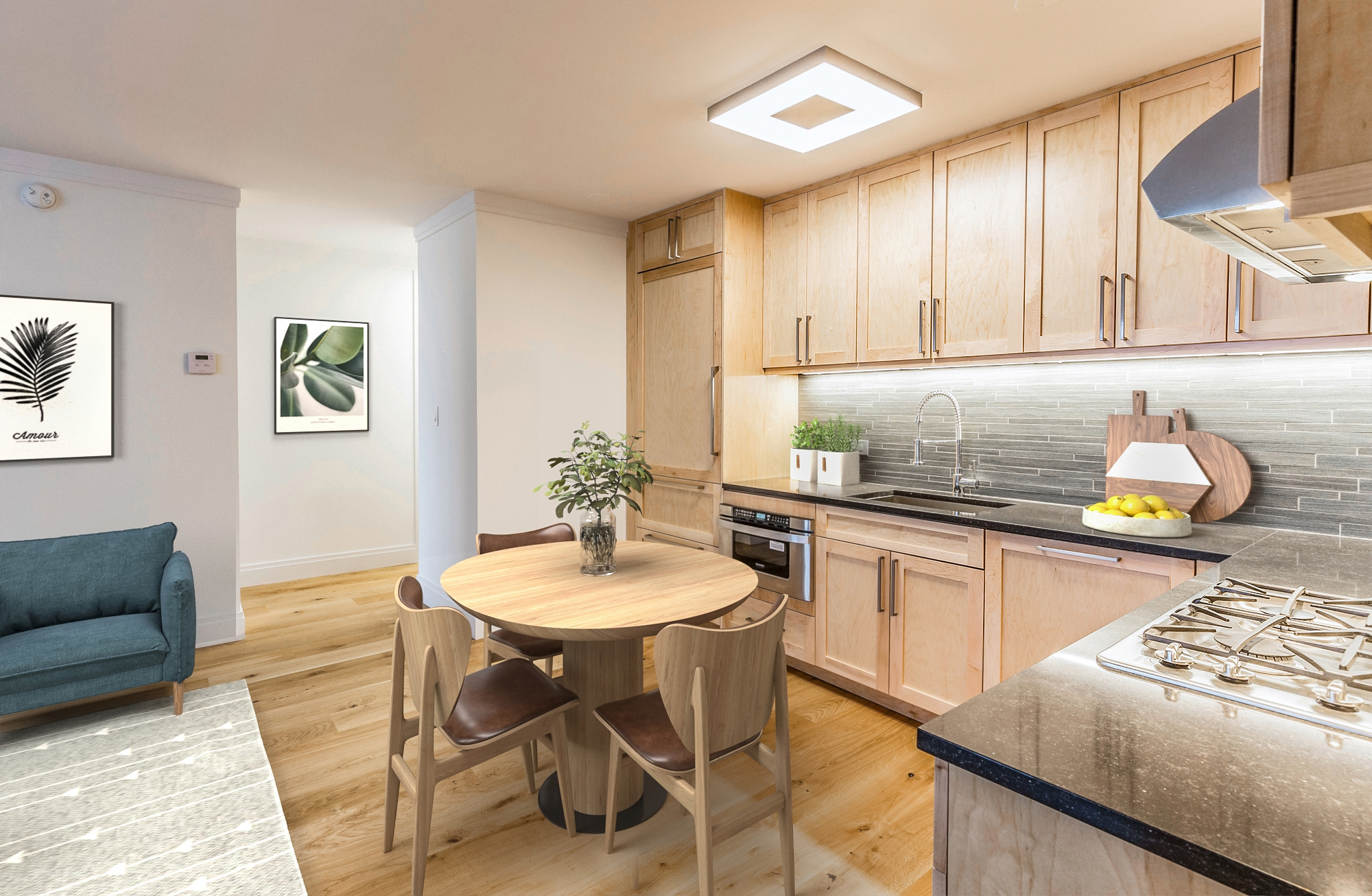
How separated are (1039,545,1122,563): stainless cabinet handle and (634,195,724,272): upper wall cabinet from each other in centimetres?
229

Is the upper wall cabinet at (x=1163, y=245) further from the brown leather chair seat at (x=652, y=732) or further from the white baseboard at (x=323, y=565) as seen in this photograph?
the white baseboard at (x=323, y=565)

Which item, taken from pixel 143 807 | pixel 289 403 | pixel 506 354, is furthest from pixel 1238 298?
pixel 289 403

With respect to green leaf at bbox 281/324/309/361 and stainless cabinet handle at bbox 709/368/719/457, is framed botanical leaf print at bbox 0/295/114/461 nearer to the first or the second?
green leaf at bbox 281/324/309/361

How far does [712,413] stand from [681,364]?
1.41ft

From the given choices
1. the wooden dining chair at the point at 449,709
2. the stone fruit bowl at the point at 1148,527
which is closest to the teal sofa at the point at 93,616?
the wooden dining chair at the point at 449,709

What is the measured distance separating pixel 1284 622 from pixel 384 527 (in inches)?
229

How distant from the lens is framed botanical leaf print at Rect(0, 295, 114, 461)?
3338 mm

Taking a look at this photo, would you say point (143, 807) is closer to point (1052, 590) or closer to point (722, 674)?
point (722, 674)

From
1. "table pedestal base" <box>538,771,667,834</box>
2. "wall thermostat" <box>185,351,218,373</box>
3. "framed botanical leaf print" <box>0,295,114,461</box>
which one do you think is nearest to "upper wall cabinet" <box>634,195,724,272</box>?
"wall thermostat" <box>185,351,218,373</box>

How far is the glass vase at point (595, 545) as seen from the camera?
95.0 inches

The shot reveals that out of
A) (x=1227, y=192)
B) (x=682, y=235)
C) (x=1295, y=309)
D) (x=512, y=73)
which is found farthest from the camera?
(x=682, y=235)

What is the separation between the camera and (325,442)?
17.9ft

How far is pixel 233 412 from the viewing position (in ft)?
12.8

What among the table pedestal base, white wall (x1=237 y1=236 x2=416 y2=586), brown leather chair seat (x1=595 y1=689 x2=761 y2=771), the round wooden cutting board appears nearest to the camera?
brown leather chair seat (x1=595 y1=689 x2=761 y2=771)
